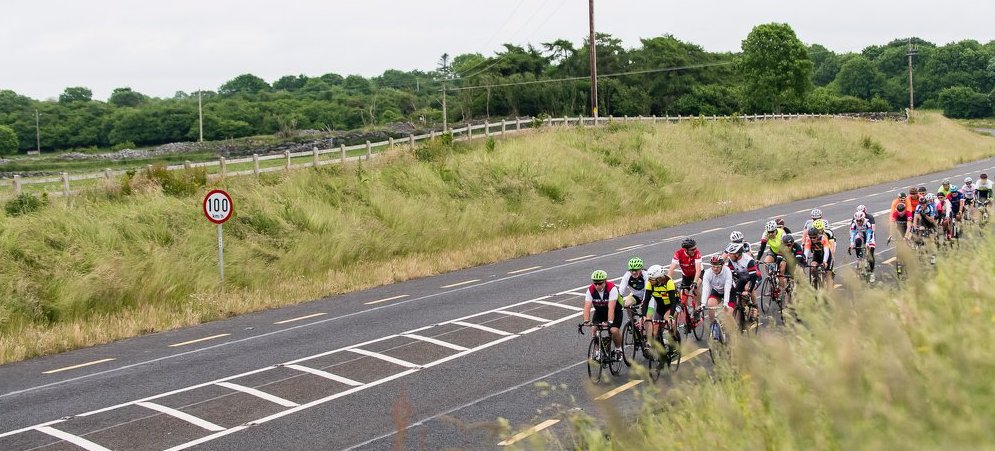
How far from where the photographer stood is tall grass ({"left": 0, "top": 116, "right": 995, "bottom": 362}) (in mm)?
20766

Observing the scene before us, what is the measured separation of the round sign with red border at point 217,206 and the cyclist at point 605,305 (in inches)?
469

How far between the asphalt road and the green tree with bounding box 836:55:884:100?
133 meters

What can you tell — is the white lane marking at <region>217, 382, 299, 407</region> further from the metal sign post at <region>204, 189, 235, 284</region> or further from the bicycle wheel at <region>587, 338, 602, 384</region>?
the metal sign post at <region>204, 189, 235, 284</region>

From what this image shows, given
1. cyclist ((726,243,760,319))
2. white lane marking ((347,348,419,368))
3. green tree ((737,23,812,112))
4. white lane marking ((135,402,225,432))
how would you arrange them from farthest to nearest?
green tree ((737,23,812,112))
cyclist ((726,243,760,319))
white lane marking ((347,348,419,368))
white lane marking ((135,402,225,432))

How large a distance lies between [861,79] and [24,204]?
14054 centimetres

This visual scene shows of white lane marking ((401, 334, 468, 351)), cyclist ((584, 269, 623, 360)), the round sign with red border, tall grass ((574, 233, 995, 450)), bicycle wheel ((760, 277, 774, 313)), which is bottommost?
white lane marking ((401, 334, 468, 351))

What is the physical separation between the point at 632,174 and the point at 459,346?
1131 inches

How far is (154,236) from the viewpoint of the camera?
79.6ft

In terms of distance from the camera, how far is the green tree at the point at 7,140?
69000 mm

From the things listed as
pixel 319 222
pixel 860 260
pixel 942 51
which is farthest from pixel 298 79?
pixel 860 260

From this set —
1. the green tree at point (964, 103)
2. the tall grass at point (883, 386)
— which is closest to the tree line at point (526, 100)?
the green tree at point (964, 103)

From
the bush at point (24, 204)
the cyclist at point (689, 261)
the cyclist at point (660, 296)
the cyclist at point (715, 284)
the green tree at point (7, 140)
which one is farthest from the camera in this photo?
the green tree at point (7, 140)

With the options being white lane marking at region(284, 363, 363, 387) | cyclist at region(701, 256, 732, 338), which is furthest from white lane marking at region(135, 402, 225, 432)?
cyclist at region(701, 256, 732, 338)

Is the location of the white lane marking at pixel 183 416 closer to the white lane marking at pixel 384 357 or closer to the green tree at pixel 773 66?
the white lane marking at pixel 384 357
